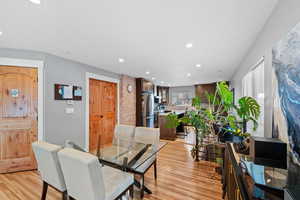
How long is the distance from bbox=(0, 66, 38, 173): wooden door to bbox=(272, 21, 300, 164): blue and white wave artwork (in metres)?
3.79

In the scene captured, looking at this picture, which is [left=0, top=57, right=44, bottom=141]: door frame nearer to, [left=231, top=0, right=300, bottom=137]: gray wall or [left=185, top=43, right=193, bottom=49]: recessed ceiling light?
[left=185, top=43, right=193, bottom=49]: recessed ceiling light

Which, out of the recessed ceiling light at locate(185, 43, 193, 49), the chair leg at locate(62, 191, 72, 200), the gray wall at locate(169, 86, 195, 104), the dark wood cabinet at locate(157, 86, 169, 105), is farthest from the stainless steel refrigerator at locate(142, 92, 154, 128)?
the chair leg at locate(62, 191, 72, 200)

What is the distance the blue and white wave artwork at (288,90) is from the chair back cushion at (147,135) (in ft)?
5.41

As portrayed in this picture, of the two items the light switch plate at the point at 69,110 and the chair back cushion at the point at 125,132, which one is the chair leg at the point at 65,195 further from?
the light switch plate at the point at 69,110

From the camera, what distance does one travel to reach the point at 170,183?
88.7 inches

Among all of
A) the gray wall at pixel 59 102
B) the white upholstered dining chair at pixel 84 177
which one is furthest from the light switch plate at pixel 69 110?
the white upholstered dining chair at pixel 84 177

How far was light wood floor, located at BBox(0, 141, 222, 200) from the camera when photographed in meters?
1.94

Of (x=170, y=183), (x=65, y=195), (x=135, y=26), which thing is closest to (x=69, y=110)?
(x=65, y=195)

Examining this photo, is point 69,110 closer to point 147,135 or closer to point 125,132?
point 125,132

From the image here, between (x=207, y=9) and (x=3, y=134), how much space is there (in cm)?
394

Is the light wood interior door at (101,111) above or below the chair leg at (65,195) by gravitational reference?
above

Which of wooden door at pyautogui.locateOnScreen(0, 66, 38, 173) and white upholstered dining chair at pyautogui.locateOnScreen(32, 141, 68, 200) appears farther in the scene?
wooden door at pyautogui.locateOnScreen(0, 66, 38, 173)

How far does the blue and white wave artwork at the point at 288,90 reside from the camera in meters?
Result: 0.91

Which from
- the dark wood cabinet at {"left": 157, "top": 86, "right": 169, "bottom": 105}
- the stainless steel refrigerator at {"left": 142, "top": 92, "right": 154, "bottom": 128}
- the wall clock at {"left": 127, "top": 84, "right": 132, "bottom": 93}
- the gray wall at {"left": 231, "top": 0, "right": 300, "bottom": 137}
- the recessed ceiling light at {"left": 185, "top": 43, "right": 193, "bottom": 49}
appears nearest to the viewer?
the gray wall at {"left": 231, "top": 0, "right": 300, "bottom": 137}
